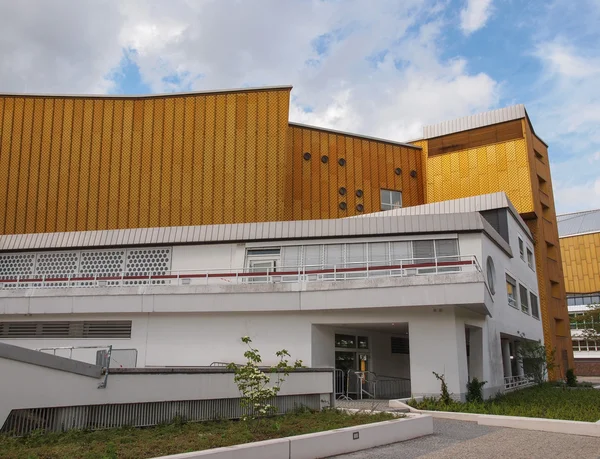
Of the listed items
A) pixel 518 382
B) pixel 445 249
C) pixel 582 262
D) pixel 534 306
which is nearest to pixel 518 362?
pixel 534 306

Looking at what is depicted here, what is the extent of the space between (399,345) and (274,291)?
25.6 ft

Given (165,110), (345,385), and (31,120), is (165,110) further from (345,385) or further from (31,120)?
(345,385)

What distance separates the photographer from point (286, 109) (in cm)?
3356

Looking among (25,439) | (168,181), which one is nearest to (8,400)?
(25,439)

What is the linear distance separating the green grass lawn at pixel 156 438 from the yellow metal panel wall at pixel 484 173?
26.9 meters

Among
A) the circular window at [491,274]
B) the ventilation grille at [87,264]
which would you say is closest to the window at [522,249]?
the circular window at [491,274]

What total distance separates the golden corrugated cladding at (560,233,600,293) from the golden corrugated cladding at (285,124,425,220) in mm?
39593

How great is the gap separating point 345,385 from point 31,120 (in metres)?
24.2

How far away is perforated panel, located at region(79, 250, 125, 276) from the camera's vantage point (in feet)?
84.8

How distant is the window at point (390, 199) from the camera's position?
39.9m

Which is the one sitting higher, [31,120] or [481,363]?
[31,120]

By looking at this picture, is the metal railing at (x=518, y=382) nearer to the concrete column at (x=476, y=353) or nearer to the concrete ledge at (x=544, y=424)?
the concrete column at (x=476, y=353)

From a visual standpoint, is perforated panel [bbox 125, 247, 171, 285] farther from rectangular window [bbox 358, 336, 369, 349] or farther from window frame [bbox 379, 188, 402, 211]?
window frame [bbox 379, 188, 402, 211]

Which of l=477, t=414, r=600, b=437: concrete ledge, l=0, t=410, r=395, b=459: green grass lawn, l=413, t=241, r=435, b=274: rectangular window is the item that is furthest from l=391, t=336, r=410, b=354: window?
→ l=0, t=410, r=395, b=459: green grass lawn
